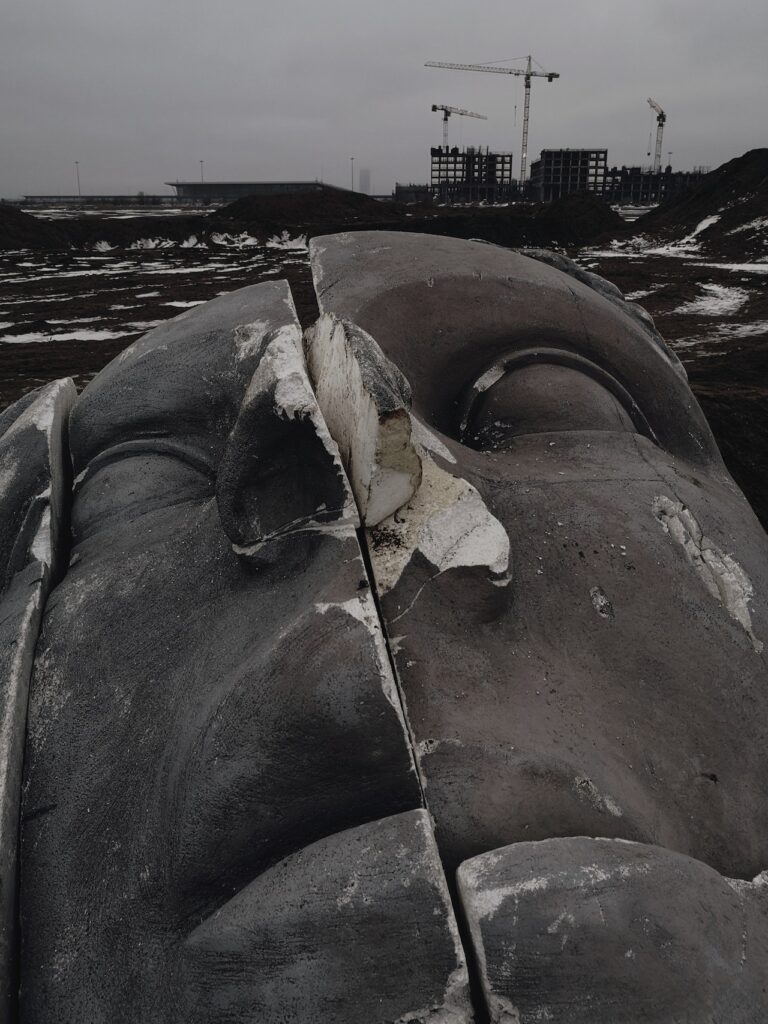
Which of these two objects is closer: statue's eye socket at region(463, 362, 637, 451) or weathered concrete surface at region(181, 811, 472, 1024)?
weathered concrete surface at region(181, 811, 472, 1024)

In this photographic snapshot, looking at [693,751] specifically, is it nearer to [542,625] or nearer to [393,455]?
[542,625]

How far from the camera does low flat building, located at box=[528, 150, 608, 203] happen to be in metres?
41.1

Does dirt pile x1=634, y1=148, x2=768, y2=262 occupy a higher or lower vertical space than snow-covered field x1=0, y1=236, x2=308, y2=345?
higher

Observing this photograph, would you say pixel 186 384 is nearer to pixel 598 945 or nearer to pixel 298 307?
pixel 598 945

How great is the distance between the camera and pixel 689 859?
3.85 ft

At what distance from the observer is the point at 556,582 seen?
4.93 ft

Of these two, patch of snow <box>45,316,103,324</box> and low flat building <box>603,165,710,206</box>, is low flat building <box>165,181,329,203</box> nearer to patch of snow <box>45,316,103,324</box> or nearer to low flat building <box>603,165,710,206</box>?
low flat building <box>603,165,710,206</box>

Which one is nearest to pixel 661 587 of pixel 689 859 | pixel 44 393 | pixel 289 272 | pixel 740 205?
pixel 689 859

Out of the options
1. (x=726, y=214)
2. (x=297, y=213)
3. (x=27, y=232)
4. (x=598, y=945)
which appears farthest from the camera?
(x=297, y=213)

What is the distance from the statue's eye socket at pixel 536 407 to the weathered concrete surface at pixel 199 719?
580 millimetres

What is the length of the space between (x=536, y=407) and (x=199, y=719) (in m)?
1.09

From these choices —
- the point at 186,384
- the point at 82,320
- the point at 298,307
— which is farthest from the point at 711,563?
the point at 82,320

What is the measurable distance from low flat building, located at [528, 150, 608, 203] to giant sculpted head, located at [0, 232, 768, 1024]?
42.8 m

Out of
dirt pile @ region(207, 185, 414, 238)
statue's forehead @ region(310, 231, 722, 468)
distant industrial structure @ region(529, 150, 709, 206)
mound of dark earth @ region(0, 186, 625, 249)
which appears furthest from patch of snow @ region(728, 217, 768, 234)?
distant industrial structure @ region(529, 150, 709, 206)
